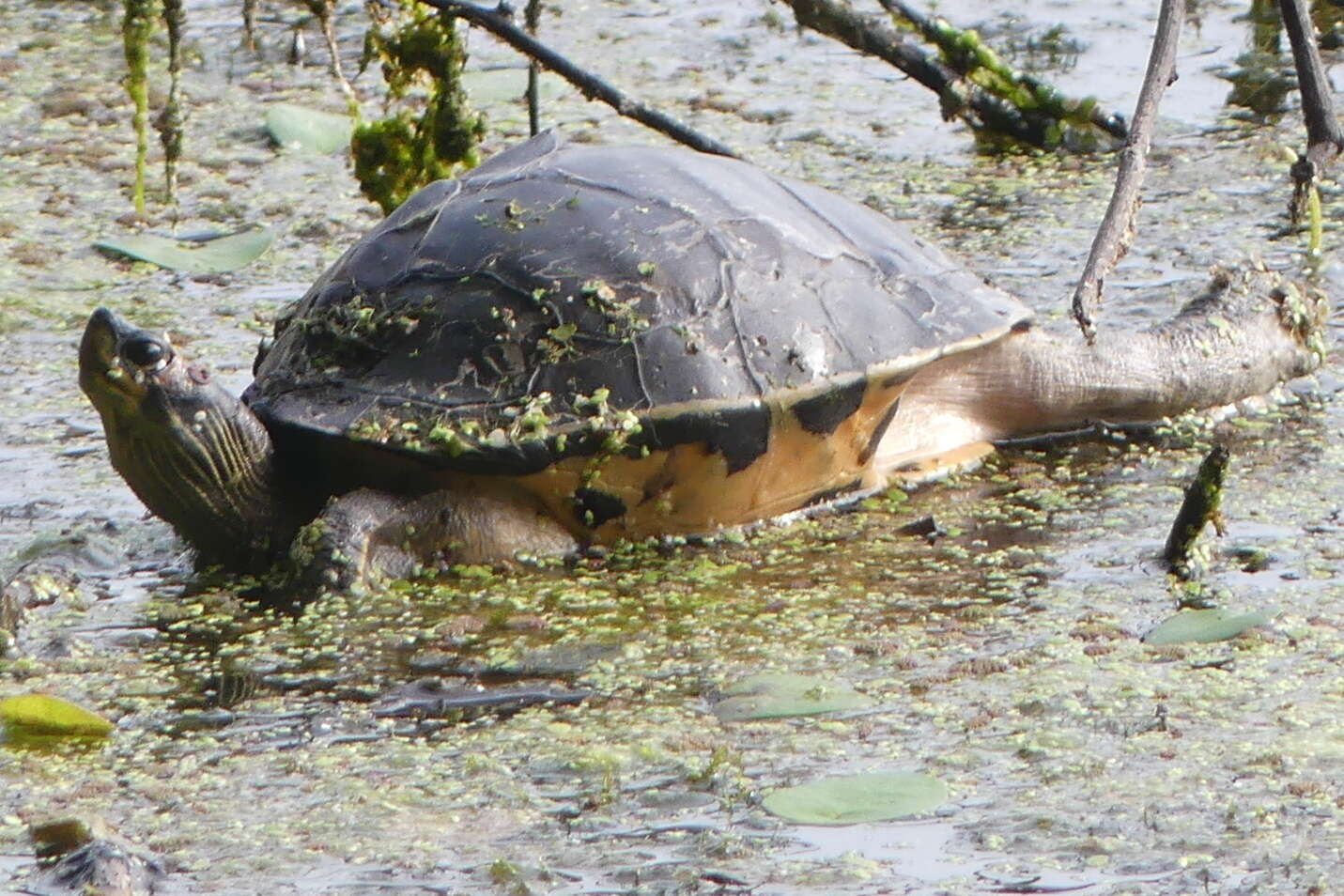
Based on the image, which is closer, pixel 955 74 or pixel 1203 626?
pixel 1203 626

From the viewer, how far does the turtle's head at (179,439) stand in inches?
167

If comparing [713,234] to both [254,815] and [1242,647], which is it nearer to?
[1242,647]

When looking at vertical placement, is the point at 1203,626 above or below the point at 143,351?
below

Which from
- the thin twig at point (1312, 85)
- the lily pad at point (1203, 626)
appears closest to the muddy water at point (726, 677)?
the lily pad at point (1203, 626)

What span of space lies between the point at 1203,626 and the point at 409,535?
1654mm

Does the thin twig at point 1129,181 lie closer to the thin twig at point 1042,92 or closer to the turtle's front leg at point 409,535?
the turtle's front leg at point 409,535

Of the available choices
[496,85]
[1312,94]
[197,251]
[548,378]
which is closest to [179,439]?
[548,378]

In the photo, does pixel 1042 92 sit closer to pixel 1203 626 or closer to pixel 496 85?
pixel 496 85

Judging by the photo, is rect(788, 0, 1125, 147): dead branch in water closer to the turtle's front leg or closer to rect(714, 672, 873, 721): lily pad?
the turtle's front leg

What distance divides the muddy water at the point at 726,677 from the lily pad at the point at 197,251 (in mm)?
75

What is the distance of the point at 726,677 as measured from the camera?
3822mm

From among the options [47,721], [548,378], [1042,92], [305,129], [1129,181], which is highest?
[1129,181]

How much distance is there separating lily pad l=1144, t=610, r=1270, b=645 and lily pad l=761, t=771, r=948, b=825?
0.82 m

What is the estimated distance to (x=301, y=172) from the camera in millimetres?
7547
